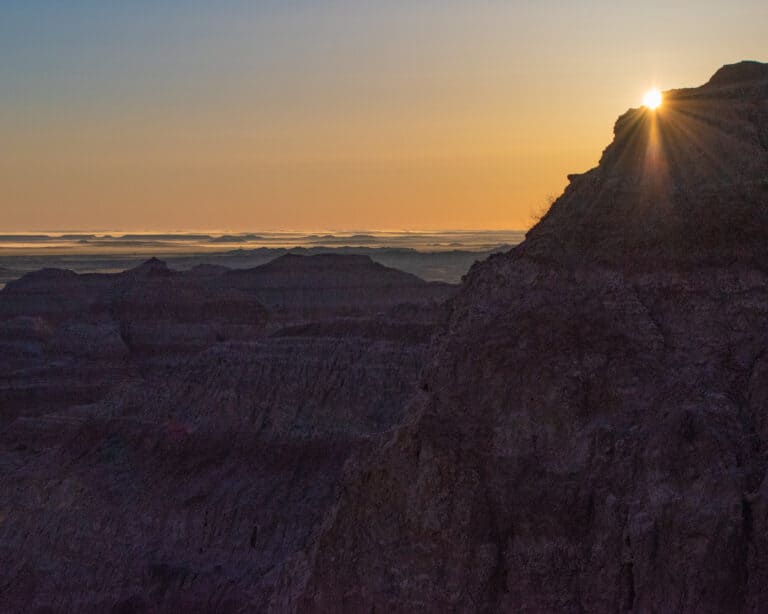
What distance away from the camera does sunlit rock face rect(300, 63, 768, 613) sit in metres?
21.4

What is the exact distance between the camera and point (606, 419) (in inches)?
914

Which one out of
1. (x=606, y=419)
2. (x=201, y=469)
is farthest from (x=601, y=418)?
(x=201, y=469)

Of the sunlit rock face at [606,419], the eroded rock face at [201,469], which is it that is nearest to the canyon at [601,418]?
the sunlit rock face at [606,419]

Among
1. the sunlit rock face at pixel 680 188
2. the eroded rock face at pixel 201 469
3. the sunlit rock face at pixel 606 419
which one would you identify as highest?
the sunlit rock face at pixel 680 188

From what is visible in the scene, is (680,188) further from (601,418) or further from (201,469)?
(201,469)

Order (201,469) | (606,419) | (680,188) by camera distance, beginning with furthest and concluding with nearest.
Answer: (201,469) < (680,188) < (606,419)

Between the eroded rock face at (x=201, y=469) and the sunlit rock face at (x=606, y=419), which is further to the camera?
the eroded rock face at (x=201, y=469)

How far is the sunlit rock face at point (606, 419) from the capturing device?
21.4 meters

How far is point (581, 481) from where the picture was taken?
895 inches

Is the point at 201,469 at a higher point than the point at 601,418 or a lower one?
lower

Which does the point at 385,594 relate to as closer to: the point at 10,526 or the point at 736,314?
the point at 736,314

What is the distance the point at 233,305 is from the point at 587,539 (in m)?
91.8

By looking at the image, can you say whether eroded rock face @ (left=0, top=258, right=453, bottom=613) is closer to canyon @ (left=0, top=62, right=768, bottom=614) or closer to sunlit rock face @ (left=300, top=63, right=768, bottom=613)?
canyon @ (left=0, top=62, right=768, bottom=614)

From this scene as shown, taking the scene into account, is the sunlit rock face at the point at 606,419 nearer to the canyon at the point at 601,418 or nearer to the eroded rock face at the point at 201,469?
the canyon at the point at 601,418
